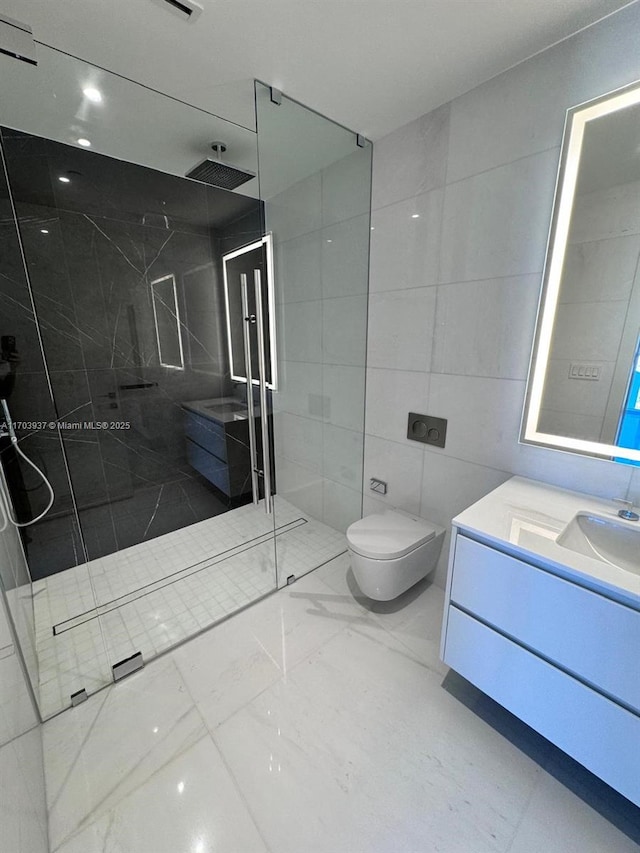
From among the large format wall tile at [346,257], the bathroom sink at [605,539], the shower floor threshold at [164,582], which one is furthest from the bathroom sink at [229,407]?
the bathroom sink at [605,539]

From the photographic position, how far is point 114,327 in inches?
89.0

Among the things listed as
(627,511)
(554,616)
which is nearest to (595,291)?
(627,511)

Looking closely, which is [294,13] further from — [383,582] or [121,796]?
[121,796]

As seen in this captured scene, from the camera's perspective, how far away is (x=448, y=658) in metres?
1.40

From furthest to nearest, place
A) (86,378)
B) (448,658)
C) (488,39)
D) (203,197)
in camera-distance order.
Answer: (203,197) < (86,378) < (448,658) < (488,39)

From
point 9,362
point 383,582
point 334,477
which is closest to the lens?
point 383,582

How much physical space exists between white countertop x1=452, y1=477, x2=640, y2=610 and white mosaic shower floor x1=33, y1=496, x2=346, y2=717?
52.6 inches

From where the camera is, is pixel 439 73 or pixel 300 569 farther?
pixel 300 569

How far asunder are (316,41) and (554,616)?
2.11m

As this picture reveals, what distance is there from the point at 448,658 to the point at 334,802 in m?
0.61

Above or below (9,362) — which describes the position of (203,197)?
above

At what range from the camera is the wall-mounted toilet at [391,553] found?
174 centimetres

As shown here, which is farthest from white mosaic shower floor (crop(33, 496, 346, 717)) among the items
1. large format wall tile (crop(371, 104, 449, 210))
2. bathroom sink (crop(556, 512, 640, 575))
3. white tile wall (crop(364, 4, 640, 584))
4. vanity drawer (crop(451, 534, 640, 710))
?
large format wall tile (crop(371, 104, 449, 210))

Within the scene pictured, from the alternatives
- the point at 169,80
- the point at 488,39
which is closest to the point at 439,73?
the point at 488,39
